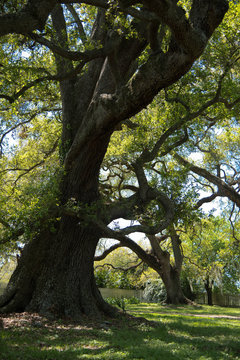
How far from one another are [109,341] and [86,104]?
706 centimetres

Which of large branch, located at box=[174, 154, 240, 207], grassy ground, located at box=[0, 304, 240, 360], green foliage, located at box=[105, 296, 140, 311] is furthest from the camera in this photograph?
large branch, located at box=[174, 154, 240, 207]

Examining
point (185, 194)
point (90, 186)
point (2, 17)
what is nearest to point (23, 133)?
point (90, 186)

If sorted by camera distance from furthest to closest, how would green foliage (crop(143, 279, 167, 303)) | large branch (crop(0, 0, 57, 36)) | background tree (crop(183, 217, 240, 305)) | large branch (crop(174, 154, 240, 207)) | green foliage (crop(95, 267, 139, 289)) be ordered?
background tree (crop(183, 217, 240, 305)), green foliage (crop(95, 267, 139, 289)), green foliage (crop(143, 279, 167, 303)), large branch (crop(174, 154, 240, 207)), large branch (crop(0, 0, 57, 36))

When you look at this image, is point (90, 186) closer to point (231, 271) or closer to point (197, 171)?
point (197, 171)

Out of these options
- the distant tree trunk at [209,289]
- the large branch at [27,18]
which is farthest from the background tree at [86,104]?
the distant tree trunk at [209,289]

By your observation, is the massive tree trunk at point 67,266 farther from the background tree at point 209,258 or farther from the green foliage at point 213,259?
the background tree at point 209,258

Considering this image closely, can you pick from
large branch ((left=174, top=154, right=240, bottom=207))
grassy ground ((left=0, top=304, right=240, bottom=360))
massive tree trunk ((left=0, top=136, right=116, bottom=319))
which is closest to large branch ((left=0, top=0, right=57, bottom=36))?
massive tree trunk ((left=0, top=136, right=116, bottom=319))

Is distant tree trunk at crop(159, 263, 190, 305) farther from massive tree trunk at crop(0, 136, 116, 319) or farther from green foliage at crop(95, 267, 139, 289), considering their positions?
massive tree trunk at crop(0, 136, 116, 319)

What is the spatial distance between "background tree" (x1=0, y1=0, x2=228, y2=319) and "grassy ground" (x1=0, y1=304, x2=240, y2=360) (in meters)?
1.16

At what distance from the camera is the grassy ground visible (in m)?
4.97

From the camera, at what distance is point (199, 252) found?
2805cm

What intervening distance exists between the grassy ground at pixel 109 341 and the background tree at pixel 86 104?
3.81 feet

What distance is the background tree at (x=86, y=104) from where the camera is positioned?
5.93m

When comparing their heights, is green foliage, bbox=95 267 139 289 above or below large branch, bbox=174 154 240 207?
below
